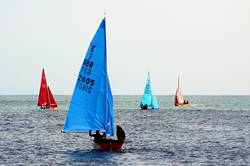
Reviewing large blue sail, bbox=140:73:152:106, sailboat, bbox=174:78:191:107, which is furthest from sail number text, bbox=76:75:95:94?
sailboat, bbox=174:78:191:107

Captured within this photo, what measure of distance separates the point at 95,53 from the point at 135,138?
1963 cm

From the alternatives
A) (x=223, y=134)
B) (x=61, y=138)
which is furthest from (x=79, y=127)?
(x=223, y=134)

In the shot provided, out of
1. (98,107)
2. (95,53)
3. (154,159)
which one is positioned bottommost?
(154,159)

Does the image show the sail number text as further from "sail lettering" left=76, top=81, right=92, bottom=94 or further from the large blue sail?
the large blue sail

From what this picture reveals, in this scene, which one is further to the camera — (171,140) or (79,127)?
(171,140)

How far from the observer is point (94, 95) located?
155 feet

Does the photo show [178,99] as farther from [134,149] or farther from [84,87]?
[84,87]

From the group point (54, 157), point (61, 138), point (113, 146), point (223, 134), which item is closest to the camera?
point (54, 157)

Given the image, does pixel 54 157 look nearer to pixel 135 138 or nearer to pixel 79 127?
pixel 79 127

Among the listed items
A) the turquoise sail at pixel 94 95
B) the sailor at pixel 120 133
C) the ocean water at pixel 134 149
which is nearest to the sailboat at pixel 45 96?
the ocean water at pixel 134 149

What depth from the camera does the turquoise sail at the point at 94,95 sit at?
46281mm

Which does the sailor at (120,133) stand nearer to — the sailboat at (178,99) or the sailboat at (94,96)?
the sailboat at (94,96)

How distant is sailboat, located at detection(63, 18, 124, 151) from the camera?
1822 inches

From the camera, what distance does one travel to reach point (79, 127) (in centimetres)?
4784
